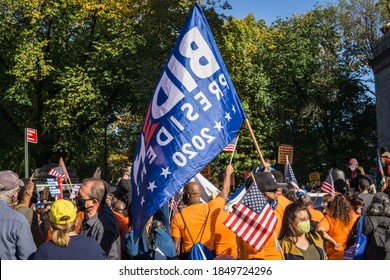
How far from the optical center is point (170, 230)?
22.1 ft

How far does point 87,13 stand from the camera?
3469cm

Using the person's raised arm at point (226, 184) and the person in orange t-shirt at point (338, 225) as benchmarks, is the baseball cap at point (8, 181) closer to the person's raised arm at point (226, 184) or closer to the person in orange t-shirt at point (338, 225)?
the person's raised arm at point (226, 184)

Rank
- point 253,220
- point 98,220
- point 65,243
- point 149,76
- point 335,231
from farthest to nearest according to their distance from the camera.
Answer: point 149,76
point 335,231
point 98,220
point 253,220
point 65,243

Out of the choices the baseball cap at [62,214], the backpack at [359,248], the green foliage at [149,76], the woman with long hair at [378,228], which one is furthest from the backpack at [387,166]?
the green foliage at [149,76]

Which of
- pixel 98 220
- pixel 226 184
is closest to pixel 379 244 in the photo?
pixel 226 184

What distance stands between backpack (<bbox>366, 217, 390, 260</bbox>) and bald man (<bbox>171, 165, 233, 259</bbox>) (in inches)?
61.2

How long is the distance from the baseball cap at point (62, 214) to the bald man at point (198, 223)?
1.73m

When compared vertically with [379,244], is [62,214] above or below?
above

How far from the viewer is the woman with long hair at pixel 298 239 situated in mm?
6012

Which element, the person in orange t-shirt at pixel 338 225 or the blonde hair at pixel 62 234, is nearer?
the blonde hair at pixel 62 234

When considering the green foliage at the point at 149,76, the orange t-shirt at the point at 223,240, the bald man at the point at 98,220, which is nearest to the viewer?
the bald man at the point at 98,220

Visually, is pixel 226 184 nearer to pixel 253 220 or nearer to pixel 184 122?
pixel 253 220

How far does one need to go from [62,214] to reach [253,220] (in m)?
1.68
